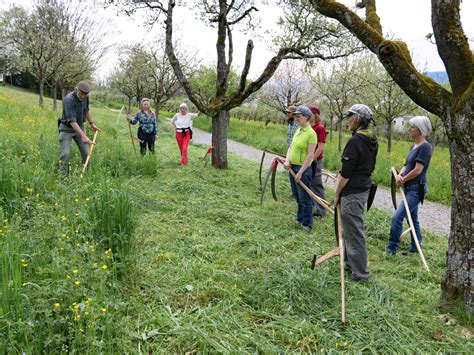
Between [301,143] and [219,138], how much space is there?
183 inches

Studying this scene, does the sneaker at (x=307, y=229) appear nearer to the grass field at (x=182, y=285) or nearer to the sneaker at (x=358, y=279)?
the grass field at (x=182, y=285)

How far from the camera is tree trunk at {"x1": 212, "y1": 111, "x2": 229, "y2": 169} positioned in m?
9.40

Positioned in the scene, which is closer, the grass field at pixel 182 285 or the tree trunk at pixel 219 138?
the grass field at pixel 182 285

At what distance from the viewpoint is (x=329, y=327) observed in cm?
281

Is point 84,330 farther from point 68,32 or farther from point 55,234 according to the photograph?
point 68,32

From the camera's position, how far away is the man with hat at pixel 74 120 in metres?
5.78

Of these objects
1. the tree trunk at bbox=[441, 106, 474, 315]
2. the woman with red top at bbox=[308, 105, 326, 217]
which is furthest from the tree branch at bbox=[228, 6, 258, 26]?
the tree trunk at bbox=[441, 106, 474, 315]

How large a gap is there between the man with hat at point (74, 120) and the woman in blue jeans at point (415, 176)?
4777mm

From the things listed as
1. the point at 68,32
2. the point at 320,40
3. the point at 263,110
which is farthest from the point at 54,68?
the point at 263,110

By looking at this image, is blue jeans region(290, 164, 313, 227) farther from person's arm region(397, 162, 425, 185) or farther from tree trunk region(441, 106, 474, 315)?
tree trunk region(441, 106, 474, 315)

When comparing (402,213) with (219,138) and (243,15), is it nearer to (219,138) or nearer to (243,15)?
(219,138)

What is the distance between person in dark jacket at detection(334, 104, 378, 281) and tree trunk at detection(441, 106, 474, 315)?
72 centimetres

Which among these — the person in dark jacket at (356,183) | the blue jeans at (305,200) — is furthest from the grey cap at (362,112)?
the blue jeans at (305,200)

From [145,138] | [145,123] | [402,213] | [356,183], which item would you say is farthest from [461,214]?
[145,138]
